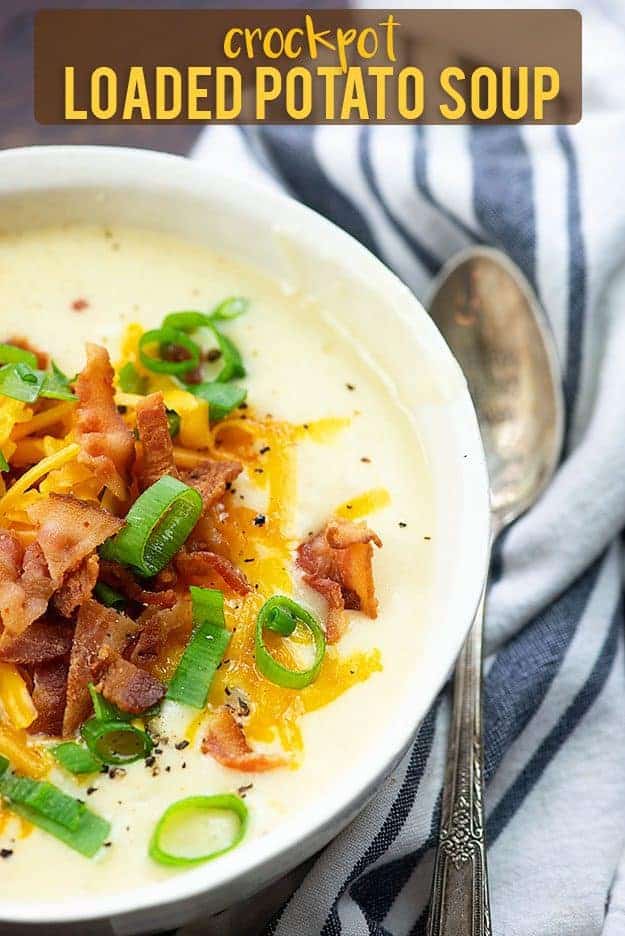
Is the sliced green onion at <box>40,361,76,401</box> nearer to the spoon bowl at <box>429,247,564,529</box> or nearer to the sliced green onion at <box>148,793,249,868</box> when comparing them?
the sliced green onion at <box>148,793,249,868</box>

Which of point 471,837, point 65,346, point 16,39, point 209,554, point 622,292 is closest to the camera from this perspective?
point 209,554

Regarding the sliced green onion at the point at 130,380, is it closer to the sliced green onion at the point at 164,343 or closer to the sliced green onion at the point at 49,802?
the sliced green onion at the point at 164,343

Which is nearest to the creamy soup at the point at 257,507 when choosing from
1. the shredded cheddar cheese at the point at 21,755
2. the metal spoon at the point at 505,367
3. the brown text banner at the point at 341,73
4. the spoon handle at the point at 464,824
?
the shredded cheddar cheese at the point at 21,755

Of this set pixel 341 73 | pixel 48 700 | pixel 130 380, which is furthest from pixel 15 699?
pixel 341 73

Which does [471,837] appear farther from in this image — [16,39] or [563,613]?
[16,39]

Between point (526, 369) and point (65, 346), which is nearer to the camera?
point (65, 346)

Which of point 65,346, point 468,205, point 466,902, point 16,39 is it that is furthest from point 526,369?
point 16,39

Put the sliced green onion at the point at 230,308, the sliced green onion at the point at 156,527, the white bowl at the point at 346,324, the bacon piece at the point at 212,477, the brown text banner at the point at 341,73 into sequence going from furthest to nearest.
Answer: the brown text banner at the point at 341,73, the sliced green onion at the point at 230,308, the bacon piece at the point at 212,477, the sliced green onion at the point at 156,527, the white bowl at the point at 346,324
